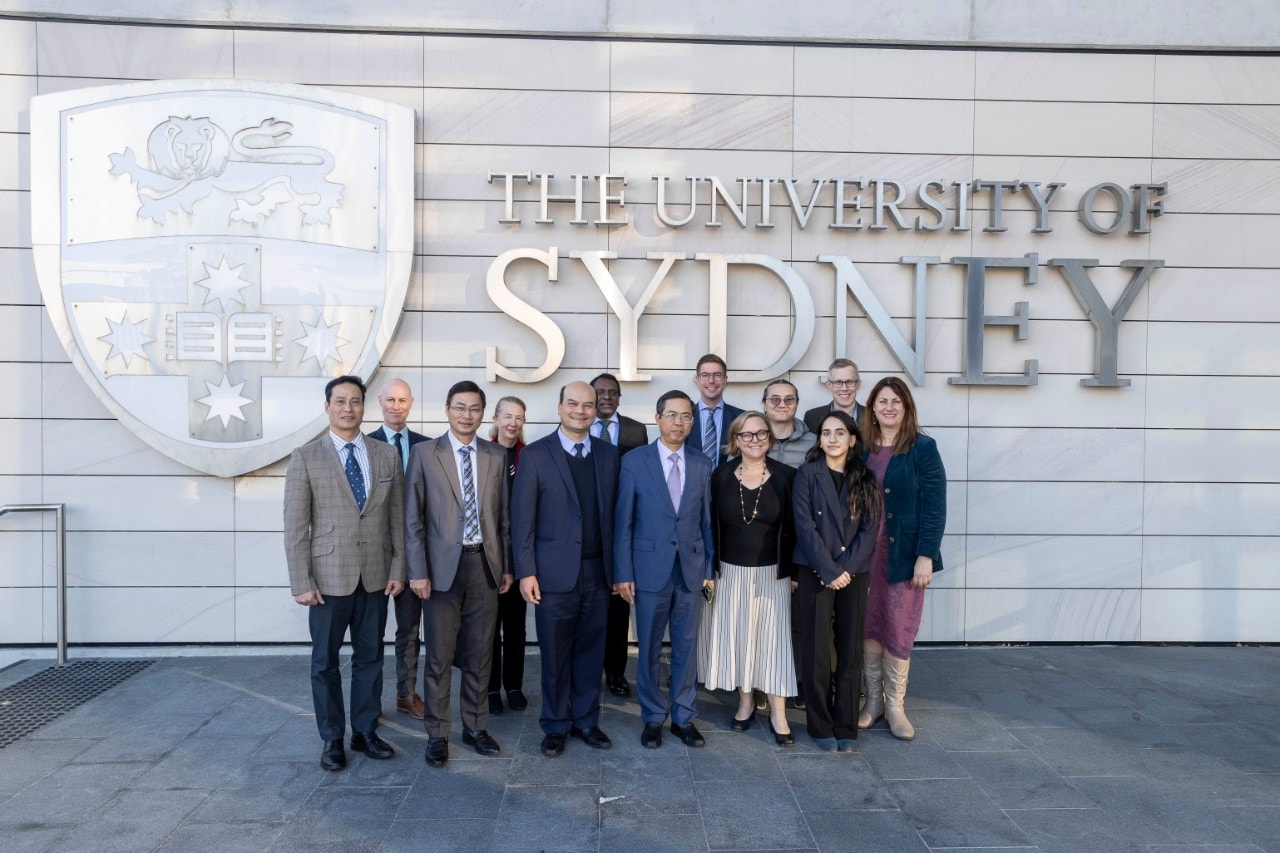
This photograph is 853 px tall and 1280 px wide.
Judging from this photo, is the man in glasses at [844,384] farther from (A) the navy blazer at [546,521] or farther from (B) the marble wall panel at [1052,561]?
(B) the marble wall panel at [1052,561]

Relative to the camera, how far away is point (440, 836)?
9.27 feet

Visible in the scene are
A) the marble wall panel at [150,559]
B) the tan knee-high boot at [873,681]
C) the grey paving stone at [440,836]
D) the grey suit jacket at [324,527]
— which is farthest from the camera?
the marble wall panel at [150,559]

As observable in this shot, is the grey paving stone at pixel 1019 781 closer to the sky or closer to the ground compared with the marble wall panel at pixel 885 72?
closer to the ground

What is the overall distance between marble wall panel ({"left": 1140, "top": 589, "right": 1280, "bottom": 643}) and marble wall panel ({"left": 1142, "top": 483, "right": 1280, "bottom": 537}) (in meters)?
0.44

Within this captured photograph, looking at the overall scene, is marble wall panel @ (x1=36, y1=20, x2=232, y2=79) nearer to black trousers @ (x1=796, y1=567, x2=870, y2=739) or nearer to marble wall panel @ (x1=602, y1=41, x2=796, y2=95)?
marble wall panel @ (x1=602, y1=41, x2=796, y2=95)

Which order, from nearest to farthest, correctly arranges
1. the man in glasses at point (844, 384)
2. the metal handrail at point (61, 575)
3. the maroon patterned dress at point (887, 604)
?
the maroon patterned dress at point (887, 604)
the man in glasses at point (844, 384)
the metal handrail at point (61, 575)

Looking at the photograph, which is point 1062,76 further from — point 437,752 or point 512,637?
point 437,752

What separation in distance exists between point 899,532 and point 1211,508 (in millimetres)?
3307

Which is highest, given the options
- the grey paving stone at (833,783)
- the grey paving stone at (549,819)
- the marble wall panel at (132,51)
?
the marble wall panel at (132,51)

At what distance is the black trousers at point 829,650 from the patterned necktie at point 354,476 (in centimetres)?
209

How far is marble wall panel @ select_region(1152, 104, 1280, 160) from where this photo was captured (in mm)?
5367

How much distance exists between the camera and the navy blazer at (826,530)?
3521 mm

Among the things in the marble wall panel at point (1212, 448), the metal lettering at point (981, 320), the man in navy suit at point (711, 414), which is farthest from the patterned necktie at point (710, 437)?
the marble wall panel at point (1212, 448)

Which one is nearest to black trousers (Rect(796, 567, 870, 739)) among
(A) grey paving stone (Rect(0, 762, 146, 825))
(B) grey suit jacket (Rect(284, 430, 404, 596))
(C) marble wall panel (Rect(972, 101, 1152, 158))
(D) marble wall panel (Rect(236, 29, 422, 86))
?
(B) grey suit jacket (Rect(284, 430, 404, 596))
